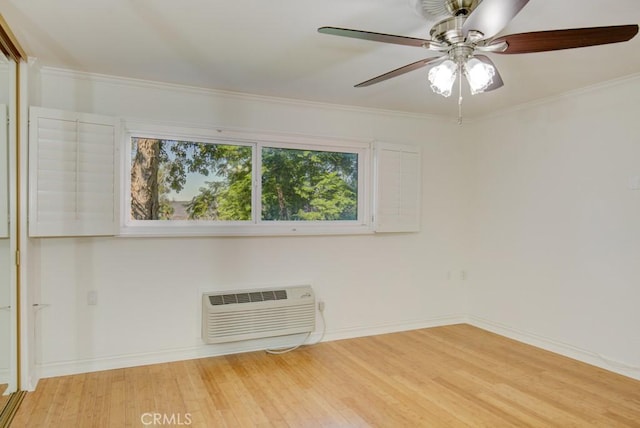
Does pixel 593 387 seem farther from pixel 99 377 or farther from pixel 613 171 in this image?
pixel 99 377

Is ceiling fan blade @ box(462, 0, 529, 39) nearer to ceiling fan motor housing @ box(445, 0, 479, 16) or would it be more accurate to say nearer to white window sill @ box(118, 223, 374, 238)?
ceiling fan motor housing @ box(445, 0, 479, 16)

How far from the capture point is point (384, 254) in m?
4.22

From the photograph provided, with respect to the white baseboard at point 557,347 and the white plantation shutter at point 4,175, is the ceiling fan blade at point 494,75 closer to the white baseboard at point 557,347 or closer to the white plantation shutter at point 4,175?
the white baseboard at point 557,347

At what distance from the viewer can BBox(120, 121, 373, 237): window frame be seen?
3.27 m

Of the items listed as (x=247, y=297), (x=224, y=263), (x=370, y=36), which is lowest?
(x=247, y=297)

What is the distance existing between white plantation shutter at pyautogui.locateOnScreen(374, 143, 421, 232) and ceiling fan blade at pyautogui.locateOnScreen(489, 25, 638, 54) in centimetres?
231

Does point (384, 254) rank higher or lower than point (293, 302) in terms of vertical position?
higher

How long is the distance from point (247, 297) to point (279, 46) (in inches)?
82.1

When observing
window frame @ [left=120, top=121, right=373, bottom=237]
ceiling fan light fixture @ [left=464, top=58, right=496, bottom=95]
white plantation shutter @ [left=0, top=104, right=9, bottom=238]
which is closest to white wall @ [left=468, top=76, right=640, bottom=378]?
window frame @ [left=120, top=121, right=373, bottom=237]

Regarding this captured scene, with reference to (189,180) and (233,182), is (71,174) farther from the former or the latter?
(233,182)

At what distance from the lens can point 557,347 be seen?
364 centimetres

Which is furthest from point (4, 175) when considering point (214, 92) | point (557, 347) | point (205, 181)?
point (557, 347)

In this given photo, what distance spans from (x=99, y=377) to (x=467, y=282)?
3.78m

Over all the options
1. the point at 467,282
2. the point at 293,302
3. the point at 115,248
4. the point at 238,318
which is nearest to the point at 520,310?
the point at 467,282
